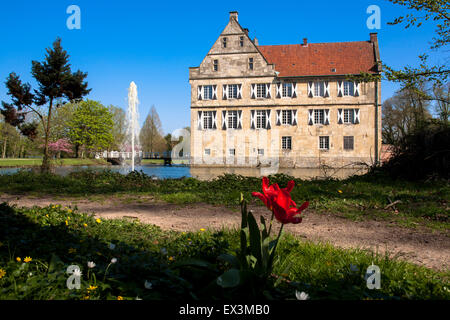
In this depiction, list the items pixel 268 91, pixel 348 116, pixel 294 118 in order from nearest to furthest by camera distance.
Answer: pixel 348 116
pixel 268 91
pixel 294 118

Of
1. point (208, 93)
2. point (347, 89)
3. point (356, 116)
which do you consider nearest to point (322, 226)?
point (356, 116)

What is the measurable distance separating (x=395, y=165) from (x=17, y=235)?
416 inches

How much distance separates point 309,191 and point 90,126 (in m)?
49.7

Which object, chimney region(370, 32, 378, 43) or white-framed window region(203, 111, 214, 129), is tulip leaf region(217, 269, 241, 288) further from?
chimney region(370, 32, 378, 43)

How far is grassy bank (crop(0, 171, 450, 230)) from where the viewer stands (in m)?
6.30

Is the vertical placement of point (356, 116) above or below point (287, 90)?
below

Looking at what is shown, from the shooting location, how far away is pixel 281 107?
3744cm

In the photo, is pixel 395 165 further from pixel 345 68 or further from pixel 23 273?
pixel 345 68

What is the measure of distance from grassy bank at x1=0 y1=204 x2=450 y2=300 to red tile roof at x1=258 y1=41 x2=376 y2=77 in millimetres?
35476

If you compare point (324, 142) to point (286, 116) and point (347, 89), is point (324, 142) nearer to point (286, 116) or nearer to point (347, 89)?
point (286, 116)

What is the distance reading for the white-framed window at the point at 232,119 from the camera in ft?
124

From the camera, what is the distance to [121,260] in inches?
113

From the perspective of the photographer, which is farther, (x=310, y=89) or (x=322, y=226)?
(x=310, y=89)

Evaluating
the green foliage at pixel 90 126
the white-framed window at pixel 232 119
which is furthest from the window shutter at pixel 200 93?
the green foliage at pixel 90 126
